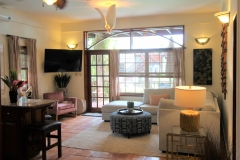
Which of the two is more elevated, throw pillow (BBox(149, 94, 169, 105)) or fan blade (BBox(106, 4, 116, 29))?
fan blade (BBox(106, 4, 116, 29))

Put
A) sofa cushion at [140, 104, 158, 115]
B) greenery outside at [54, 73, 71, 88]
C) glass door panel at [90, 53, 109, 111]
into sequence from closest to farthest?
sofa cushion at [140, 104, 158, 115] → greenery outside at [54, 73, 71, 88] → glass door panel at [90, 53, 109, 111]

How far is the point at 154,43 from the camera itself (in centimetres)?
720

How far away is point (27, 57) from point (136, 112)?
11.0ft

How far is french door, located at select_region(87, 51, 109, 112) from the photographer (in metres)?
7.77

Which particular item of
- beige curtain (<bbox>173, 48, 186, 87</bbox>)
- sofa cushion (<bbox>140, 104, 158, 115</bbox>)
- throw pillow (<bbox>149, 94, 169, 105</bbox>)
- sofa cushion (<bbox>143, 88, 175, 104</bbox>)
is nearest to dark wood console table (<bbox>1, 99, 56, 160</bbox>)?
sofa cushion (<bbox>140, 104, 158, 115</bbox>)

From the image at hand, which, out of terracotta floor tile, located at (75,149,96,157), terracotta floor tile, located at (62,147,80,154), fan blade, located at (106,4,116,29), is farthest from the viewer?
fan blade, located at (106,4,116,29)

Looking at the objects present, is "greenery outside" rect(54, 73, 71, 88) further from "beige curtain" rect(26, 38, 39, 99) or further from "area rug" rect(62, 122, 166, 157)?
"area rug" rect(62, 122, 166, 157)

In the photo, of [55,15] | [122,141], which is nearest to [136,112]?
[122,141]

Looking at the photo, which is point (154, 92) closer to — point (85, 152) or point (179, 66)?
point (179, 66)

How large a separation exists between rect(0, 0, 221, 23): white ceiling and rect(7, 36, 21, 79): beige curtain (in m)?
0.77

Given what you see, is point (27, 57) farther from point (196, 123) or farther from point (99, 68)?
point (196, 123)

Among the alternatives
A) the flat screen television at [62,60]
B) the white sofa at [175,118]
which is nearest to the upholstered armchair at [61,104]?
the flat screen television at [62,60]

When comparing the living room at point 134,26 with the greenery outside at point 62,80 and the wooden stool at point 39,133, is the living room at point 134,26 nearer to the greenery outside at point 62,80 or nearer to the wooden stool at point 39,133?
the greenery outside at point 62,80

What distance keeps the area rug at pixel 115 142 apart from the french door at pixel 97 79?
2348 millimetres
